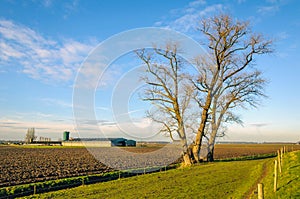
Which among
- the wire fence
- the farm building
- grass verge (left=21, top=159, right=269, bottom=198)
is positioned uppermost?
the farm building

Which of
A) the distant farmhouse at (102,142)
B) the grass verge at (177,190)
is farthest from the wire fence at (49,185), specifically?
the distant farmhouse at (102,142)

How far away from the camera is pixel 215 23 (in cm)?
3722

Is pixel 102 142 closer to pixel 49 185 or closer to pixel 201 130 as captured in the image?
pixel 201 130

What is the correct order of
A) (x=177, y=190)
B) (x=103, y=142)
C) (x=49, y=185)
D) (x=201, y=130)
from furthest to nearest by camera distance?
1. (x=103, y=142)
2. (x=201, y=130)
3. (x=49, y=185)
4. (x=177, y=190)

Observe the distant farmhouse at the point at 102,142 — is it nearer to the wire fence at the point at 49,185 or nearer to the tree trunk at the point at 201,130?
the tree trunk at the point at 201,130

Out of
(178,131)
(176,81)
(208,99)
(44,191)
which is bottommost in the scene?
(44,191)

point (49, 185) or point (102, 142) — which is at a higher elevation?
point (102, 142)

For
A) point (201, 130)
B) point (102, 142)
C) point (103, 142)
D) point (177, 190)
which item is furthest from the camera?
point (102, 142)

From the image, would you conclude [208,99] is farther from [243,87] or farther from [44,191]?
[44,191]

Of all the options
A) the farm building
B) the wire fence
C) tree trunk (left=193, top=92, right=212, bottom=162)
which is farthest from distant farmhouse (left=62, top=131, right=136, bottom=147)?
the wire fence

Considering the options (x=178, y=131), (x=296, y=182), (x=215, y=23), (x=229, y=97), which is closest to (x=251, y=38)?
(x=215, y=23)

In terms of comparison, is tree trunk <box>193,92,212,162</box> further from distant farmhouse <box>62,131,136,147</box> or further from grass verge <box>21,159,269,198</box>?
distant farmhouse <box>62,131,136,147</box>

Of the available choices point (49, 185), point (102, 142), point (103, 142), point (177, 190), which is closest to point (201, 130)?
point (177, 190)

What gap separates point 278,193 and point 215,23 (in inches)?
1087
